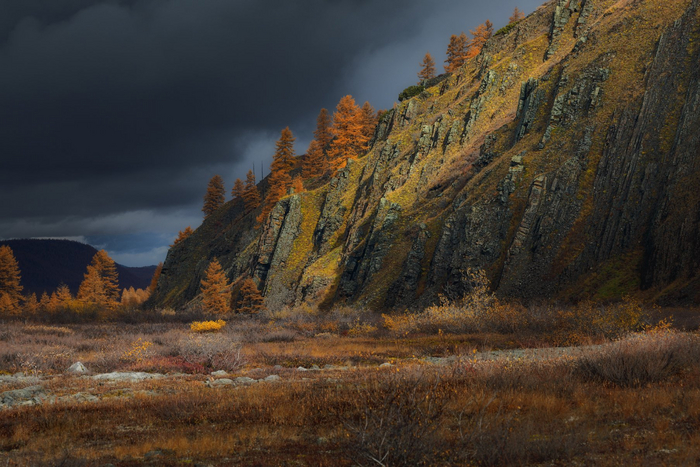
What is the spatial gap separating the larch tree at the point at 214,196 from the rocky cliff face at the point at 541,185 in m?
42.9

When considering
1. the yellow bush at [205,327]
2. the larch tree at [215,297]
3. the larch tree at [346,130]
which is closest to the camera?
the yellow bush at [205,327]

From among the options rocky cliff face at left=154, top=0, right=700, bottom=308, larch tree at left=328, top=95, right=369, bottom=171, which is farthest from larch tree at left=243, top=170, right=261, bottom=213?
rocky cliff face at left=154, top=0, right=700, bottom=308

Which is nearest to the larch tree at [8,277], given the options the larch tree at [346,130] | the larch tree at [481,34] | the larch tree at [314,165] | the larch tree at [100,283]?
the larch tree at [100,283]

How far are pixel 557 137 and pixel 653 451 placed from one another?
35846 millimetres

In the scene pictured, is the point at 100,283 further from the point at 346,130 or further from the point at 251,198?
Result: the point at 346,130

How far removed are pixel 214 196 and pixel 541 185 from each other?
273 feet

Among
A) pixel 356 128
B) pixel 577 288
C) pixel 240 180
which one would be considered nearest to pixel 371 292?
pixel 577 288

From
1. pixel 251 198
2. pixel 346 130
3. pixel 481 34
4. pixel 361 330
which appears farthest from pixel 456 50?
pixel 361 330

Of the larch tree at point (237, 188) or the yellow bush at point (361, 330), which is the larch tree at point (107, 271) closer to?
the larch tree at point (237, 188)

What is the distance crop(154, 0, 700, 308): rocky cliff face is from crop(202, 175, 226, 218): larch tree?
1687 inches

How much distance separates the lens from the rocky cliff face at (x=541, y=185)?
29656mm

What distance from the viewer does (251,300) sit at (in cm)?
5834

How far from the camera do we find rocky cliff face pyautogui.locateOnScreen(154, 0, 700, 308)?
97.3 ft

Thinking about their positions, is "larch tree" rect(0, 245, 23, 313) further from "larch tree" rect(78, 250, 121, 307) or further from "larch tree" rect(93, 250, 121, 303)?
"larch tree" rect(93, 250, 121, 303)
